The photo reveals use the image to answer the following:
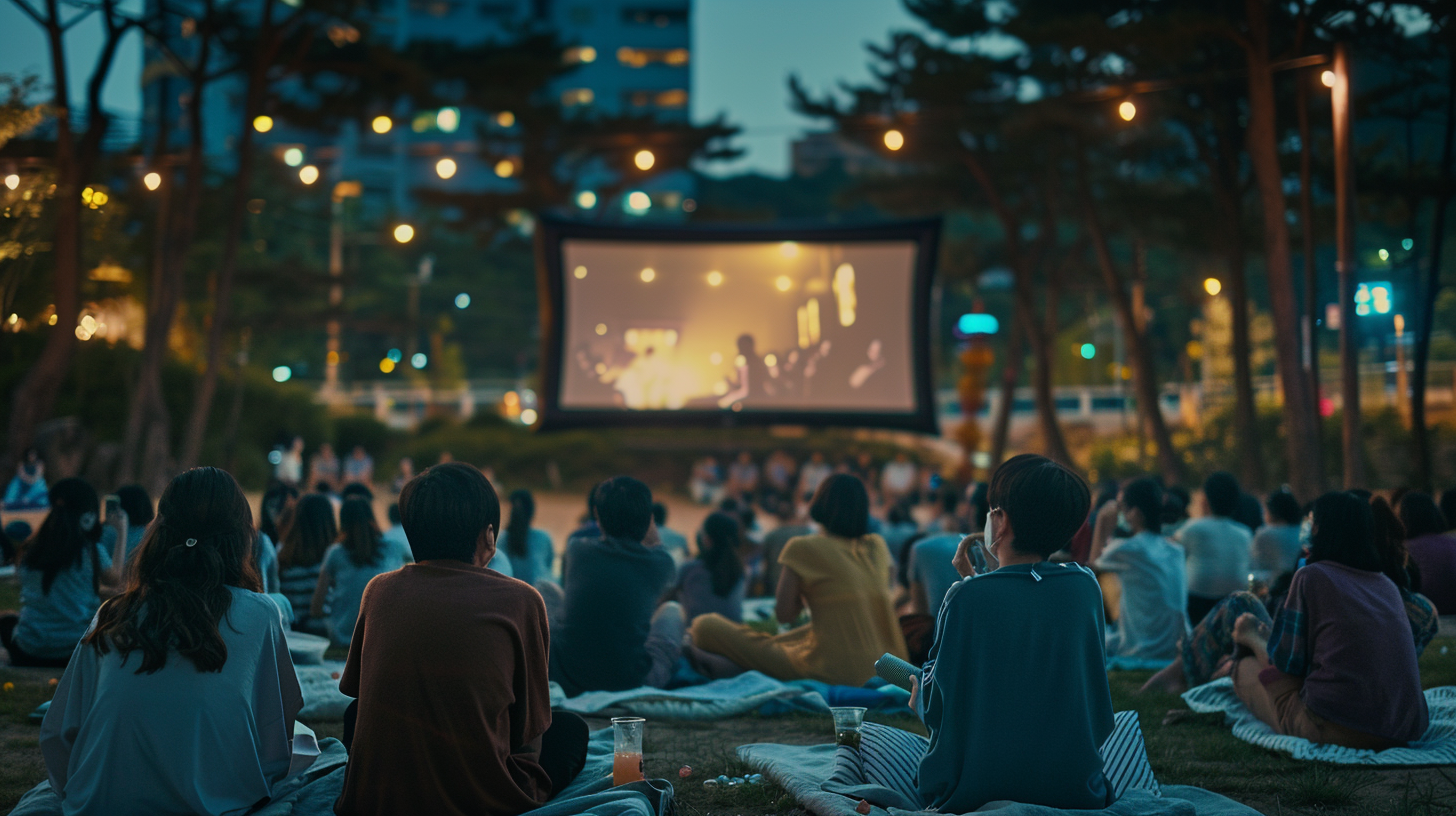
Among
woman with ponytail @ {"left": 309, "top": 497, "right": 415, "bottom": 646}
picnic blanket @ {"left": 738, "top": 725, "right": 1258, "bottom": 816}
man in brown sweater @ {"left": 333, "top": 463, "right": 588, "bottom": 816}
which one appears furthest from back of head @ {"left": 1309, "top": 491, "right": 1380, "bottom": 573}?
woman with ponytail @ {"left": 309, "top": 497, "right": 415, "bottom": 646}

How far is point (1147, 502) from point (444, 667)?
373 centimetres

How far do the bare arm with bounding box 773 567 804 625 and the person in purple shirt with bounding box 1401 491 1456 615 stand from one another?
3.15 m

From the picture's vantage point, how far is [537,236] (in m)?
13.3

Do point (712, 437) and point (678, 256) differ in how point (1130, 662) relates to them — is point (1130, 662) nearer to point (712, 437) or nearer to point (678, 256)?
point (678, 256)

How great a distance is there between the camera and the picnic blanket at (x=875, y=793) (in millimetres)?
2805

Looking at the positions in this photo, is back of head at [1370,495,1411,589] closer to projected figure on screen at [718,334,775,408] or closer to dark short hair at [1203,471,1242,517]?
dark short hair at [1203,471,1242,517]

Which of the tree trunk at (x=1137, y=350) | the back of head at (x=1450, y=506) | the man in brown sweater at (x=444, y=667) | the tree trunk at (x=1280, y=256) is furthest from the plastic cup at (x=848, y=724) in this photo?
the tree trunk at (x=1137, y=350)

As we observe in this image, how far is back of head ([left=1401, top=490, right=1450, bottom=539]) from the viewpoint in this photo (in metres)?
5.57

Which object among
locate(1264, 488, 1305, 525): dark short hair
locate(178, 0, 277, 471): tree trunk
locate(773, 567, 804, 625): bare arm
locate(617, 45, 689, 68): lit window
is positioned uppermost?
locate(617, 45, 689, 68): lit window

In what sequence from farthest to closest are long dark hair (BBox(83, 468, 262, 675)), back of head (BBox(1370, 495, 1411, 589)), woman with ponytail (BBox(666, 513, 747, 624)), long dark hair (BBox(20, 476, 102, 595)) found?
woman with ponytail (BBox(666, 513, 747, 624)) < long dark hair (BBox(20, 476, 102, 595)) < back of head (BBox(1370, 495, 1411, 589)) < long dark hair (BBox(83, 468, 262, 675))

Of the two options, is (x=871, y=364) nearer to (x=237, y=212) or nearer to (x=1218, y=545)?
(x=1218, y=545)

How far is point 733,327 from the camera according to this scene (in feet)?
44.0

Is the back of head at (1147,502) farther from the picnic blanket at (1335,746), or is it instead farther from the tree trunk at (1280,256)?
the tree trunk at (1280,256)

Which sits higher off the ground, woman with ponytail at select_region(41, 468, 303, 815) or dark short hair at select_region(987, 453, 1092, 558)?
dark short hair at select_region(987, 453, 1092, 558)
